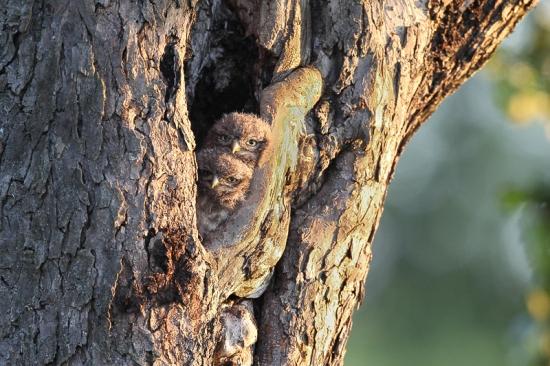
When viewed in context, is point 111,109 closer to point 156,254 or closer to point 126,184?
point 126,184

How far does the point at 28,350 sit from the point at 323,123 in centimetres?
137

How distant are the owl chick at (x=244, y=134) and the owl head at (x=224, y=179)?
35mm

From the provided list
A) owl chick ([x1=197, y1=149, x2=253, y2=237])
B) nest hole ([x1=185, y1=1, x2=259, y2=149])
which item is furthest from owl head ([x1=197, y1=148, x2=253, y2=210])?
nest hole ([x1=185, y1=1, x2=259, y2=149])

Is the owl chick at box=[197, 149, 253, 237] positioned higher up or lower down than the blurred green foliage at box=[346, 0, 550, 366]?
lower down

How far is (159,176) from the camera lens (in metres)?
3.33

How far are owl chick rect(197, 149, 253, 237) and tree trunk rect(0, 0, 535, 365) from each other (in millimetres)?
53

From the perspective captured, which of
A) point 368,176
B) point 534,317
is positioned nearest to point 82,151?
point 368,176

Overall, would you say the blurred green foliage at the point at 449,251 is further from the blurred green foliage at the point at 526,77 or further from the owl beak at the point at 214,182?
the owl beak at the point at 214,182

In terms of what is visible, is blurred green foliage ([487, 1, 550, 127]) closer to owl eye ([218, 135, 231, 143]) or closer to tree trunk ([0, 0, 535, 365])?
tree trunk ([0, 0, 535, 365])

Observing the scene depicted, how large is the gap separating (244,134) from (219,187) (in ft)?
0.76

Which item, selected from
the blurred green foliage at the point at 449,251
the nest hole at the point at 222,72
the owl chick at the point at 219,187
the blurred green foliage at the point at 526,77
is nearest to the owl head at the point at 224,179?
the owl chick at the point at 219,187

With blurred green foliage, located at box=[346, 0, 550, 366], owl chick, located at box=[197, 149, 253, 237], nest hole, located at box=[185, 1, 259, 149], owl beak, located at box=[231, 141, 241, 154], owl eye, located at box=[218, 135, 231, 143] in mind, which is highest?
blurred green foliage, located at box=[346, 0, 550, 366]

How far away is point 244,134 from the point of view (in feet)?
12.1

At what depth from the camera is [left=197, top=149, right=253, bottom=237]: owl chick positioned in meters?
3.69
